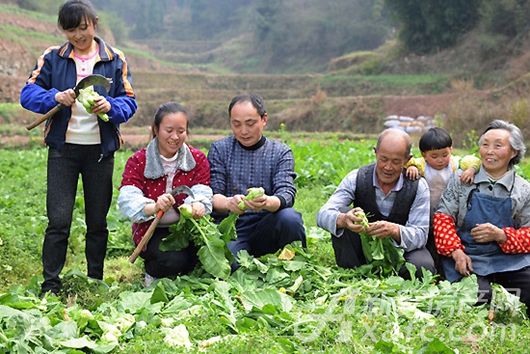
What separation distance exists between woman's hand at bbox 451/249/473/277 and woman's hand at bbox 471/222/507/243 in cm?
15

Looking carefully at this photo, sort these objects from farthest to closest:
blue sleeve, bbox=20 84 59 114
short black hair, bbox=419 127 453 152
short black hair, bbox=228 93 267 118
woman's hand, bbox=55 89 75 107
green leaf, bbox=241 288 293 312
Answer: short black hair, bbox=419 127 453 152 → short black hair, bbox=228 93 267 118 → blue sleeve, bbox=20 84 59 114 → woman's hand, bbox=55 89 75 107 → green leaf, bbox=241 288 293 312

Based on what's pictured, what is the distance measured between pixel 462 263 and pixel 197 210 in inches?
70.3

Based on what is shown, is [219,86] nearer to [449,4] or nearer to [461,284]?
[449,4]

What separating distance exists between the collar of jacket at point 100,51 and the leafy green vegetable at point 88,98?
31 cm

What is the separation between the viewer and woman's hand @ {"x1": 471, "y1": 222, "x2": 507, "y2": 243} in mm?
4684

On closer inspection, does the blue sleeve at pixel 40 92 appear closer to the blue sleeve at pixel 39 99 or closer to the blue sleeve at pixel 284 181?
the blue sleeve at pixel 39 99

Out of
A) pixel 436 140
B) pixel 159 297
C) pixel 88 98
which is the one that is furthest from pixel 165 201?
pixel 436 140

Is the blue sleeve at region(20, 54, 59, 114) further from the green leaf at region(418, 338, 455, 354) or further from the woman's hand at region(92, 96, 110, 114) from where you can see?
the green leaf at region(418, 338, 455, 354)

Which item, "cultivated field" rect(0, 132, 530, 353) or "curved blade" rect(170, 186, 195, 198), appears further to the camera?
"curved blade" rect(170, 186, 195, 198)

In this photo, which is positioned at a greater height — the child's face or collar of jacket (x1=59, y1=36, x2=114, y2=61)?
collar of jacket (x1=59, y1=36, x2=114, y2=61)

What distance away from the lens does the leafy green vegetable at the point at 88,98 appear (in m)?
4.65

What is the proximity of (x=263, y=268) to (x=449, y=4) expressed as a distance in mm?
42831

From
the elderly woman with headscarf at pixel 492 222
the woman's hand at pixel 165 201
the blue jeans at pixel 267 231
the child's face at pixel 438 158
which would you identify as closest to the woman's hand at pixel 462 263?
the elderly woman with headscarf at pixel 492 222

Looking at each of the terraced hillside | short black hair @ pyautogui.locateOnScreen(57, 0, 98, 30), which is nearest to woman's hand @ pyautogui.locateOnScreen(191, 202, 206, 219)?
short black hair @ pyautogui.locateOnScreen(57, 0, 98, 30)
